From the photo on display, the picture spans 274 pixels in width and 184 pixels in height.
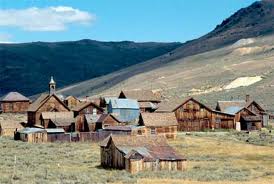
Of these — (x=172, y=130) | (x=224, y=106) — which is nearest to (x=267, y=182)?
(x=172, y=130)

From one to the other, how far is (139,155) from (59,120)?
117 ft

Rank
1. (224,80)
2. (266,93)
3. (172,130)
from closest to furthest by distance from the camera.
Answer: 1. (172,130)
2. (266,93)
3. (224,80)

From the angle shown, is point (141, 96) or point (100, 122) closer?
point (100, 122)

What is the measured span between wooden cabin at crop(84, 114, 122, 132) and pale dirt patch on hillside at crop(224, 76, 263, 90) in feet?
241

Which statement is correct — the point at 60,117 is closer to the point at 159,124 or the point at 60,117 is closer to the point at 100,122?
the point at 100,122

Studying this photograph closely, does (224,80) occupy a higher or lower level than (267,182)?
higher

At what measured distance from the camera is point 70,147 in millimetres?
63594

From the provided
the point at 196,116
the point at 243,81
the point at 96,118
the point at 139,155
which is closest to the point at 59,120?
the point at 96,118

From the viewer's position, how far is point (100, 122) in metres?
76.1

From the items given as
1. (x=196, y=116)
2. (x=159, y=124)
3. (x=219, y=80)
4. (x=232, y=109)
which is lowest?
(x=159, y=124)

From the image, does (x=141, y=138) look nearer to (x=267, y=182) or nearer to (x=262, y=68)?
(x=267, y=182)

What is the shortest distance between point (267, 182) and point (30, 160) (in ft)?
65.9

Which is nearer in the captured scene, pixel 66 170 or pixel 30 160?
pixel 66 170

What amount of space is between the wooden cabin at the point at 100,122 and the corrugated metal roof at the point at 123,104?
7974mm
